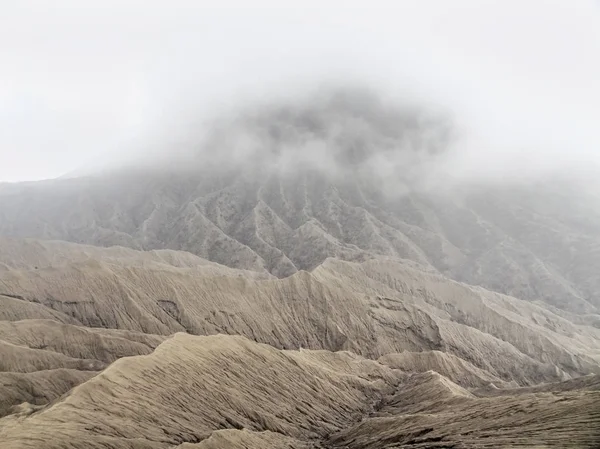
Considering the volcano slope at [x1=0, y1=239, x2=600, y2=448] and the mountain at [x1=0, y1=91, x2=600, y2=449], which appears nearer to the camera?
the volcano slope at [x1=0, y1=239, x2=600, y2=448]

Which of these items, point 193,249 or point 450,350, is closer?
point 450,350

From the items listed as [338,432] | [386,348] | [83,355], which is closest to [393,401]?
[338,432]

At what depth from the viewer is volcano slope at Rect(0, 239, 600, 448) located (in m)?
43.5

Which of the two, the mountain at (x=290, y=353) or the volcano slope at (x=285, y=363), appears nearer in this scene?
the volcano slope at (x=285, y=363)

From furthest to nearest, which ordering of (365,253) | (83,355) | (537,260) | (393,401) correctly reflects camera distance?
(537,260), (365,253), (83,355), (393,401)

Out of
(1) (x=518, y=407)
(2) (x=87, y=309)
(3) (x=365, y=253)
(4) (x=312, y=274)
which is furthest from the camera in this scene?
(3) (x=365, y=253)

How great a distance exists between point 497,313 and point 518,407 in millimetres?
70728

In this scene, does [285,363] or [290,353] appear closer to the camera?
[285,363]

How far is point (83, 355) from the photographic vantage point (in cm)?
7244

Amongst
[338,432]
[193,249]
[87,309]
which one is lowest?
[338,432]

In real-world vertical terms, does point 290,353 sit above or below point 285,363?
above

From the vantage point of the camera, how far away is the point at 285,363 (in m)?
62.3

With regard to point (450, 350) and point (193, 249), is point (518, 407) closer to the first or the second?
point (450, 350)

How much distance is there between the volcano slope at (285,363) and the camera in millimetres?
43531
